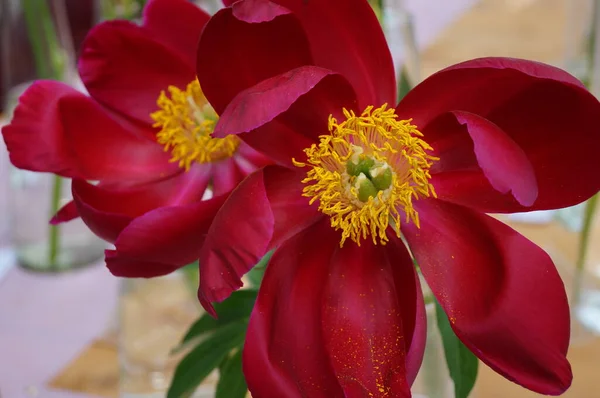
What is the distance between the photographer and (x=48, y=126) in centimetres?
35

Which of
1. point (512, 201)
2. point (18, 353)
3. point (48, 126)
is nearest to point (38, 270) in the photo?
point (18, 353)

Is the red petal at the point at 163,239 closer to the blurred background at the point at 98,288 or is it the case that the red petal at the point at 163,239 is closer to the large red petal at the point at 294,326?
the large red petal at the point at 294,326

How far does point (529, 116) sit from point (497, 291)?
6 cm

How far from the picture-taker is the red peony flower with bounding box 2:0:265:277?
35cm

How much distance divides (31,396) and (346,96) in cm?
43

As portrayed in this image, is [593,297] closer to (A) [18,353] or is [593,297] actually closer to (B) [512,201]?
(B) [512,201]

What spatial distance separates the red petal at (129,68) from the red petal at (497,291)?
14cm

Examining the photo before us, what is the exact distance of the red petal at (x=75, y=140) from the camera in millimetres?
338

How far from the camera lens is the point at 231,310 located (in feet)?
1.26

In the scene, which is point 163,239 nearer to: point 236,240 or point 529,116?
point 236,240

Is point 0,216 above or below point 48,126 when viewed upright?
below

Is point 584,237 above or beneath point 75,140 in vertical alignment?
beneath

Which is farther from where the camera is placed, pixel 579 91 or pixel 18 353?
pixel 18 353

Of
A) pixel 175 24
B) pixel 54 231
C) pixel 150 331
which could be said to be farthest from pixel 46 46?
pixel 175 24
